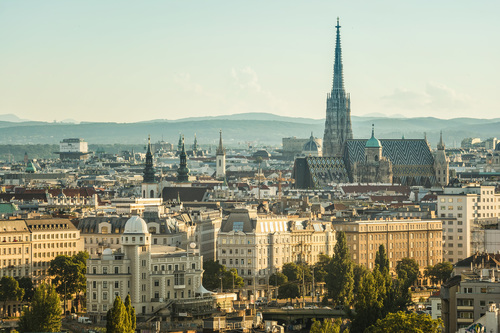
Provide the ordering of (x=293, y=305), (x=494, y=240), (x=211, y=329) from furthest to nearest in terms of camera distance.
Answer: (x=494, y=240) → (x=293, y=305) → (x=211, y=329)

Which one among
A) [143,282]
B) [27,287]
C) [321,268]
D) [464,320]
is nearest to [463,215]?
[321,268]

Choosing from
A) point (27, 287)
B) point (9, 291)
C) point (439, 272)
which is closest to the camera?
point (9, 291)

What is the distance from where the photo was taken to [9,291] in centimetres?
11900

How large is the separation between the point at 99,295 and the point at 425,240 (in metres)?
58.4

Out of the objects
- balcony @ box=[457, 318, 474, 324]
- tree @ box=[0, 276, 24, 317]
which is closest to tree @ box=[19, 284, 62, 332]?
tree @ box=[0, 276, 24, 317]

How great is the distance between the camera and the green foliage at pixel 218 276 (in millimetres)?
130000

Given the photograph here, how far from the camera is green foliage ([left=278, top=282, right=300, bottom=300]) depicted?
13112cm

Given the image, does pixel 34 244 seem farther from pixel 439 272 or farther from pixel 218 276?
pixel 439 272

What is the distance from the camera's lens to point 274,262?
143750 mm

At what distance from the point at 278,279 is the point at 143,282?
84.0 ft

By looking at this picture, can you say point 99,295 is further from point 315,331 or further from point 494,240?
point 494,240

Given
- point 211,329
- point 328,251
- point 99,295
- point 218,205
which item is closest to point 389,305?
point 211,329

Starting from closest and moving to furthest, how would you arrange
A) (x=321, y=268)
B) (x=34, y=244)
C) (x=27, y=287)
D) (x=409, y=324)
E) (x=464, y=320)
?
(x=409, y=324) → (x=464, y=320) → (x=27, y=287) → (x=34, y=244) → (x=321, y=268)

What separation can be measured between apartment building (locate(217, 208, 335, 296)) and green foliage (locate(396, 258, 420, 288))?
31.1ft
